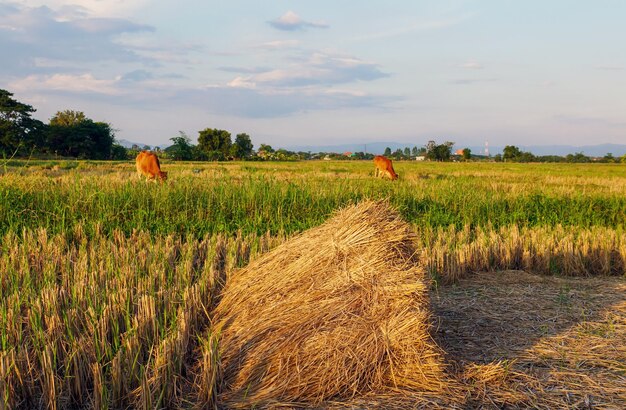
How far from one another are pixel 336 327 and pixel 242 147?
57.3 metres

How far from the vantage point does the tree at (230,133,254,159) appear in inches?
2254

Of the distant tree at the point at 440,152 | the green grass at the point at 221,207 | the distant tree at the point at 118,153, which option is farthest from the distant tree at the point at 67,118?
the green grass at the point at 221,207

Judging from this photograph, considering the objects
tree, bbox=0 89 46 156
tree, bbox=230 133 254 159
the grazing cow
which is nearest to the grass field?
the grazing cow

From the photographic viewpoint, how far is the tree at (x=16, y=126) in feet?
136

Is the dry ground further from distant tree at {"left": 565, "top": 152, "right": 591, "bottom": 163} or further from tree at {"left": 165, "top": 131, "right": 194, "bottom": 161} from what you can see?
distant tree at {"left": 565, "top": 152, "right": 591, "bottom": 163}

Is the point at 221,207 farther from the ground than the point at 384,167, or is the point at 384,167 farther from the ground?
the point at 384,167

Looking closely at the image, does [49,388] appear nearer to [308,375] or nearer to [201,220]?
→ [308,375]

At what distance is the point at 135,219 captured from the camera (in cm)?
850

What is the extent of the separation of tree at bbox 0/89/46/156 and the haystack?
141ft

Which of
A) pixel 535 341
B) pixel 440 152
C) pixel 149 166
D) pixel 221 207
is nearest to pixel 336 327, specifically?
pixel 535 341

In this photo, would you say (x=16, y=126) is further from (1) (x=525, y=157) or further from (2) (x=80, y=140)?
(1) (x=525, y=157)

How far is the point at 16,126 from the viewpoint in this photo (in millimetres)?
44344

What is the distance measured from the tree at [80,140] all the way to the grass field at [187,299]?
4384 cm

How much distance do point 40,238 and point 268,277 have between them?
375 centimetres
